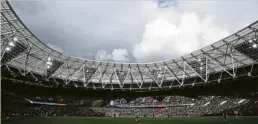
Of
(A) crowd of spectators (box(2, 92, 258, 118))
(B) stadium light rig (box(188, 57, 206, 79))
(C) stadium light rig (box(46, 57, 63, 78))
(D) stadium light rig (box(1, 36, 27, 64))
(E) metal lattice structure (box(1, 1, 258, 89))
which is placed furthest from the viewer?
(A) crowd of spectators (box(2, 92, 258, 118))

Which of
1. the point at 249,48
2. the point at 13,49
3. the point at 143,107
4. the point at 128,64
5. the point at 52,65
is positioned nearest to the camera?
the point at 249,48

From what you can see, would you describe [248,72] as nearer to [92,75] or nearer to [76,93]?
[92,75]

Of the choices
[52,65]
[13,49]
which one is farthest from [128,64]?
[13,49]

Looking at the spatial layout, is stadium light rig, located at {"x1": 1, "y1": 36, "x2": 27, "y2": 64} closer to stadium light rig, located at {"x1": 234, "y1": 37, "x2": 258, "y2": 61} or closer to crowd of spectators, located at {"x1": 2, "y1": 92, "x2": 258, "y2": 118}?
crowd of spectators, located at {"x1": 2, "y1": 92, "x2": 258, "y2": 118}

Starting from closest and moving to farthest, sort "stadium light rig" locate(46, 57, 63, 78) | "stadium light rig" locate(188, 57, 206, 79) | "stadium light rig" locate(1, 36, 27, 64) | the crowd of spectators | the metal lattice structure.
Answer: the metal lattice structure → "stadium light rig" locate(1, 36, 27, 64) → "stadium light rig" locate(188, 57, 206, 79) → "stadium light rig" locate(46, 57, 63, 78) → the crowd of spectators

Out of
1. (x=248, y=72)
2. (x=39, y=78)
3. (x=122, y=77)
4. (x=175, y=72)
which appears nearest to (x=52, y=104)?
(x=39, y=78)

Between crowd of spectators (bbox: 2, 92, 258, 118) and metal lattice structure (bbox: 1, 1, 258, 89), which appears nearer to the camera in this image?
metal lattice structure (bbox: 1, 1, 258, 89)

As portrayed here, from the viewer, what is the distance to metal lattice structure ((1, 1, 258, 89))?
1618 inches

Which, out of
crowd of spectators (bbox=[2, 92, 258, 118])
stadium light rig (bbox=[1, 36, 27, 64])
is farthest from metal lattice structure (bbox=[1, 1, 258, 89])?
crowd of spectators (bbox=[2, 92, 258, 118])

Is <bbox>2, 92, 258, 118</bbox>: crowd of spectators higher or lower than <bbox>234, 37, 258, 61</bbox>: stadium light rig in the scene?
lower

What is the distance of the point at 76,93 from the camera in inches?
3044

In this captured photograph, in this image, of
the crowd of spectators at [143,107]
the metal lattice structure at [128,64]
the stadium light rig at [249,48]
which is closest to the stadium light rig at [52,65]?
the metal lattice structure at [128,64]

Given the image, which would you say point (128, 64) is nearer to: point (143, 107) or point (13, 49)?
point (143, 107)

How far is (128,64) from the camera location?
61.9 metres
